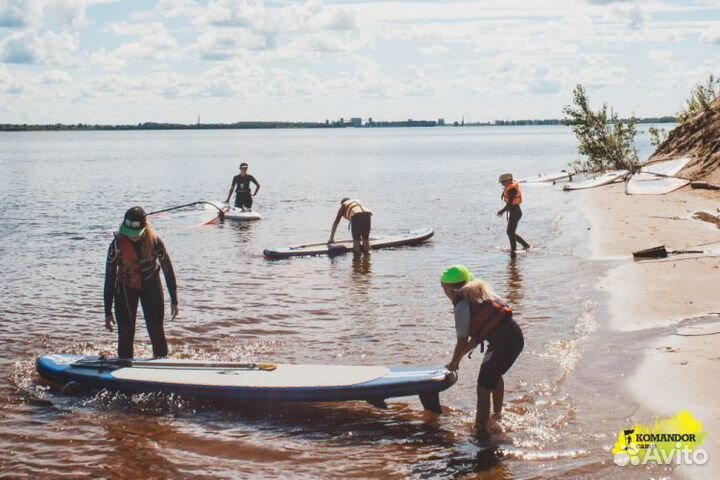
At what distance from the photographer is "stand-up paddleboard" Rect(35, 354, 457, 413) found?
8.26 metres

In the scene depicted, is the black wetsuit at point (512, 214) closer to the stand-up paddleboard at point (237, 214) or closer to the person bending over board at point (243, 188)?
the person bending over board at point (243, 188)

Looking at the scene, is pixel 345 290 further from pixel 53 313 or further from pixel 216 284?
pixel 53 313

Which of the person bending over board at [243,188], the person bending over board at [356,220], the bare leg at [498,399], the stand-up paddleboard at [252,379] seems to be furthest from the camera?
the person bending over board at [243,188]

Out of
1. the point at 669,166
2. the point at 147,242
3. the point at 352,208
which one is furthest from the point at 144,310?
the point at 669,166

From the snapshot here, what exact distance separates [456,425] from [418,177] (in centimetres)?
5332

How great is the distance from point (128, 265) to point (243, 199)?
18.2 meters

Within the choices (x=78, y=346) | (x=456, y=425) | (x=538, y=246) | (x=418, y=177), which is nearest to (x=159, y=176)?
(x=418, y=177)

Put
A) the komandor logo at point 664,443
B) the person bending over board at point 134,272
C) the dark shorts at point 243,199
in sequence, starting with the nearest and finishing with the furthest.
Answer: the komandor logo at point 664,443 → the person bending over board at point 134,272 → the dark shorts at point 243,199

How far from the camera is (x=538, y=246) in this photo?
20.6 m

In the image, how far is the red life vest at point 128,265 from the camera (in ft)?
29.6

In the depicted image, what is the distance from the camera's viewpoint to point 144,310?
9500mm

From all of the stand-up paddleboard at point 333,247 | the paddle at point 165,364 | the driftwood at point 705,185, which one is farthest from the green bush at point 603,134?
the paddle at point 165,364

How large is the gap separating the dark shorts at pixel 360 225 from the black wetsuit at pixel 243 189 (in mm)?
7346

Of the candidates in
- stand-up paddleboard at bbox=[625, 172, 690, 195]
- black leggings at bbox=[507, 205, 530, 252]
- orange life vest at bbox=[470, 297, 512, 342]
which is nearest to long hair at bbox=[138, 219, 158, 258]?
orange life vest at bbox=[470, 297, 512, 342]
